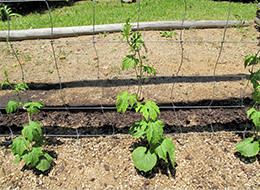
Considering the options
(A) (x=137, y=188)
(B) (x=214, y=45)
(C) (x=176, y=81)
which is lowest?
(A) (x=137, y=188)

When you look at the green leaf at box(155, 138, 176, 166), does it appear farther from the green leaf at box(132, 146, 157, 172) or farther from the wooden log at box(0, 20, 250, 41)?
the wooden log at box(0, 20, 250, 41)

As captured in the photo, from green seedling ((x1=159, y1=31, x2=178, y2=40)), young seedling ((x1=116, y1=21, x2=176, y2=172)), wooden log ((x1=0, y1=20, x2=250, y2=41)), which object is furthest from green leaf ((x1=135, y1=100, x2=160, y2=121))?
wooden log ((x1=0, y1=20, x2=250, y2=41))

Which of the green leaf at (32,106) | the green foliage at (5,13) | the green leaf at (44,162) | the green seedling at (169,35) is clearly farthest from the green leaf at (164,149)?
the green seedling at (169,35)

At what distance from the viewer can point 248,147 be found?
8.04 ft

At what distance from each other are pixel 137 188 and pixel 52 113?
4.99 ft

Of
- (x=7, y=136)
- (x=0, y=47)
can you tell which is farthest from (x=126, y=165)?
(x=0, y=47)

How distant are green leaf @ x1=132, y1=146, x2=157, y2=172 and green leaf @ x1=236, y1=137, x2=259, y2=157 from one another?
94cm

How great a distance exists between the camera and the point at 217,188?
2.23 m

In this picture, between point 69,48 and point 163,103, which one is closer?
point 163,103

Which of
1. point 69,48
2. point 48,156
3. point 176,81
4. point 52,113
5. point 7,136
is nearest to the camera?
point 48,156

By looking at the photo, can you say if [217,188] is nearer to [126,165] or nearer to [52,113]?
[126,165]

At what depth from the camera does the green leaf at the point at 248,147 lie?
2416 mm

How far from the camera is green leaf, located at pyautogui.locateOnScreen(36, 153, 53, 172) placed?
7.58 feet

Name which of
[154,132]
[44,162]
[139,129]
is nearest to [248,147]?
[154,132]
